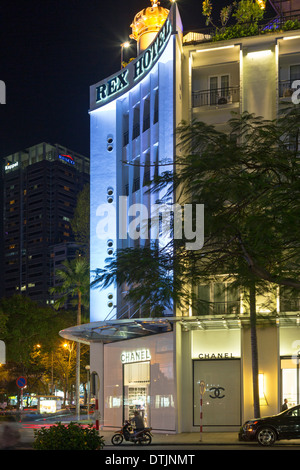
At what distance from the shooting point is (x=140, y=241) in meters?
36.1

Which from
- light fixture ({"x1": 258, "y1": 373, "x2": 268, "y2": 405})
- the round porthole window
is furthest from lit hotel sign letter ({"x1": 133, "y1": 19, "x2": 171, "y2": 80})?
light fixture ({"x1": 258, "y1": 373, "x2": 268, "y2": 405})

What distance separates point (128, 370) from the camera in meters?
37.1

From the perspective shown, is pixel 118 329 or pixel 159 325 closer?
pixel 159 325

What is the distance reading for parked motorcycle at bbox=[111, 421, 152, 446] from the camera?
84.7 ft

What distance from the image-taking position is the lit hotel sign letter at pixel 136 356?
3550cm

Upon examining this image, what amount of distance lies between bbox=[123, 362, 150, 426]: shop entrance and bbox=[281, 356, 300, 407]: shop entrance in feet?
21.9

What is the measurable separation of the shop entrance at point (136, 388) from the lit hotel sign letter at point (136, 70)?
48.4 feet

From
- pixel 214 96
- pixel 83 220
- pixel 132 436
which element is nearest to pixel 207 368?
pixel 132 436

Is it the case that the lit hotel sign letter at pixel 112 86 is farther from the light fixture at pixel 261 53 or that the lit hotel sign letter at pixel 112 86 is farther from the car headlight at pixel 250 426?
the car headlight at pixel 250 426

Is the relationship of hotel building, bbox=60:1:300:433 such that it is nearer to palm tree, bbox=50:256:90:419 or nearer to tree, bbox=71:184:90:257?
palm tree, bbox=50:256:90:419

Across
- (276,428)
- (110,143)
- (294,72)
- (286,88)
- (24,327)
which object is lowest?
(276,428)

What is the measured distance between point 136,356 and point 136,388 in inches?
62.8

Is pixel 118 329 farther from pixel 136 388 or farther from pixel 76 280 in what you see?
pixel 76 280

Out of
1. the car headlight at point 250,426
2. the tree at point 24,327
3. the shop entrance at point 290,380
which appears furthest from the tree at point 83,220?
the car headlight at point 250,426
